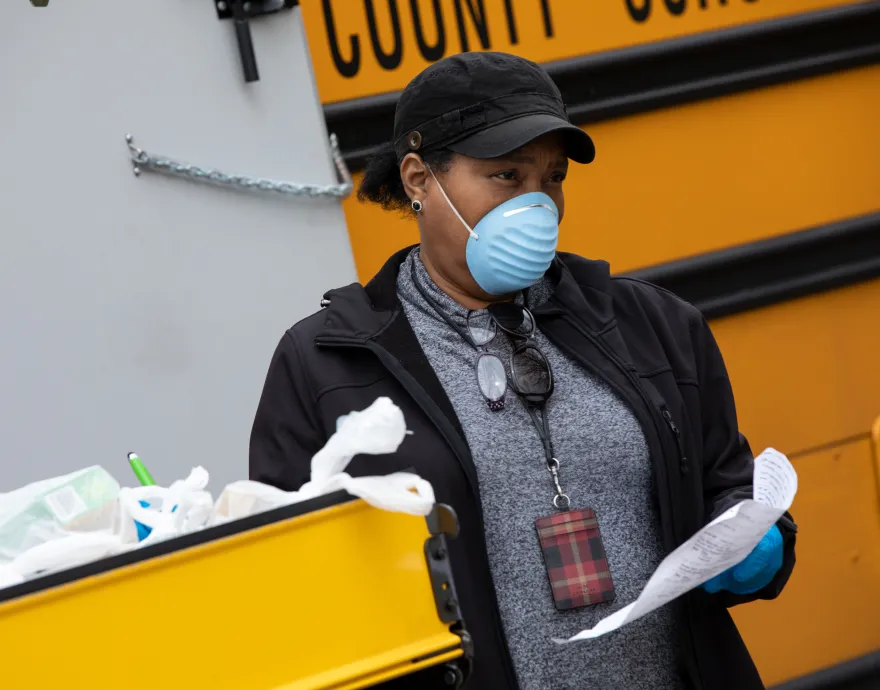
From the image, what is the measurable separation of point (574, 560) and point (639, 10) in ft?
5.00

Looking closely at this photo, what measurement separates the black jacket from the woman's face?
9cm

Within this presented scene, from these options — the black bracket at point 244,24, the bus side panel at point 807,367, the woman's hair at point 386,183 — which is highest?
the black bracket at point 244,24

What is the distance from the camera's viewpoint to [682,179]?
268cm

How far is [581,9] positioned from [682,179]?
16.9 inches

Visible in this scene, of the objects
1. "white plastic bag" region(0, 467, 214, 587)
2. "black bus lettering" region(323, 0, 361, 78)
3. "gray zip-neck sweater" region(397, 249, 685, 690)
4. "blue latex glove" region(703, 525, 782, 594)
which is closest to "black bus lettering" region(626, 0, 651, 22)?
"black bus lettering" region(323, 0, 361, 78)

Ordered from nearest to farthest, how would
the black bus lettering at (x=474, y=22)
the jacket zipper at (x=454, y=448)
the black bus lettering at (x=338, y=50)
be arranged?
1. the jacket zipper at (x=454, y=448)
2. the black bus lettering at (x=338, y=50)
3. the black bus lettering at (x=474, y=22)

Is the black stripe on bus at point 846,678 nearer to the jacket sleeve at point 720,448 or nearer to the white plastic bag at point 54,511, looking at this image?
the jacket sleeve at point 720,448

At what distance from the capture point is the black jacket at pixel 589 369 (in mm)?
1467

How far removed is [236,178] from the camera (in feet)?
6.91

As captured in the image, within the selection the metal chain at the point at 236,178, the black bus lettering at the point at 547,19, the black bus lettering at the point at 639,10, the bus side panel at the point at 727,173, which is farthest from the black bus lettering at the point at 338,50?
the black bus lettering at the point at 639,10

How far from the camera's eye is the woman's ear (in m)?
1.68

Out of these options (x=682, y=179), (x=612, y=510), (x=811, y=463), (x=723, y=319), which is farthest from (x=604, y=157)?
(x=612, y=510)

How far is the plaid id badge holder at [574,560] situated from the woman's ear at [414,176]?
49 centimetres

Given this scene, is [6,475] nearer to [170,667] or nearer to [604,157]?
[170,667]
